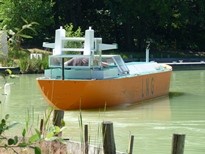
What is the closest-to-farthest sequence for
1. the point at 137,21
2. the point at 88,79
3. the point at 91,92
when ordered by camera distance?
the point at 91,92, the point at 88,79, the point at 137,21

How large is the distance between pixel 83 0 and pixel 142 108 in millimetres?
34101

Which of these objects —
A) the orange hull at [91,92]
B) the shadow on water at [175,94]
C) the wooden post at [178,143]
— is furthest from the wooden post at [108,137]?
the shadow on water at [175,94]

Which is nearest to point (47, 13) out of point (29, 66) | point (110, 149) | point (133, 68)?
point (29, 66)

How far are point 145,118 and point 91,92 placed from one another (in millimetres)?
2008

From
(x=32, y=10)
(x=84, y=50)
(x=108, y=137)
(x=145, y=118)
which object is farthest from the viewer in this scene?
(x=32, y=10)

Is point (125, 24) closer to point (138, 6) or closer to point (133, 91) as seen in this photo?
point (138, 6)

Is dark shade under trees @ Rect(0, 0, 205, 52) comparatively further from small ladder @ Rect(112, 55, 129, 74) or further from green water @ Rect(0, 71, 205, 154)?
small ladder @ Rect(112, 55, 129, 74)

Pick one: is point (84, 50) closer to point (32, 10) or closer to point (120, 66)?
point (120, 66)

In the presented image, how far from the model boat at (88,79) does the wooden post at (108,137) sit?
9.23 meters

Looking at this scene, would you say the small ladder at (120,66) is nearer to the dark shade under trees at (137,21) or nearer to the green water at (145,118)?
the green water at (145,118)

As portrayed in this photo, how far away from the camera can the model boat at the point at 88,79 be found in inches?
647

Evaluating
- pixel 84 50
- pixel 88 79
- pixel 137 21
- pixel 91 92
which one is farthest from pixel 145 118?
pixel 137 21

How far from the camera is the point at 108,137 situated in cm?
658

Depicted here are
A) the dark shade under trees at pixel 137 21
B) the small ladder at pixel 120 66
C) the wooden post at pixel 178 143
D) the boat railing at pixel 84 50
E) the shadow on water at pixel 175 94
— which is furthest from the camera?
the dark shade under trees at pixel 137 21
